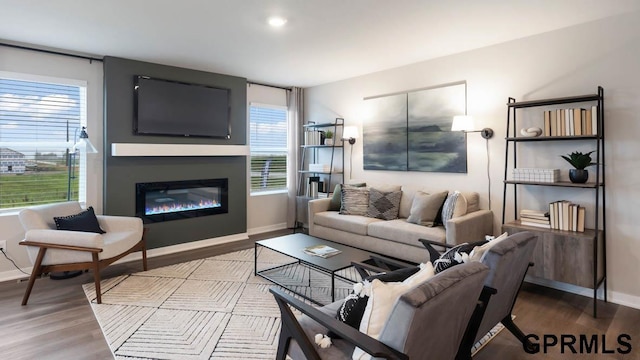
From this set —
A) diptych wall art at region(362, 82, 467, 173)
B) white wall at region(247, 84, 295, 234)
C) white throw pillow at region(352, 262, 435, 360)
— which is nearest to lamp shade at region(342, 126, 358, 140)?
diptych wall art at region(362, 82, 467, 173)

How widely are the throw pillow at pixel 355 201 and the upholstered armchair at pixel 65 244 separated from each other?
252 cm

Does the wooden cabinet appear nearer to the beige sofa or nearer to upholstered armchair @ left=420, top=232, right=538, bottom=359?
the beige sofa

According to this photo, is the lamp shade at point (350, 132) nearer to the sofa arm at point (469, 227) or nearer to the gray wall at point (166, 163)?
the gray wall at point (166, 163)

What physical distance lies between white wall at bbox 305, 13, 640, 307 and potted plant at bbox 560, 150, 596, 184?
8.8 inches

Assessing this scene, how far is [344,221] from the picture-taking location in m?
4.47

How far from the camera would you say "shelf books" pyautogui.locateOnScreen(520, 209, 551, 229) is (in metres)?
3.26

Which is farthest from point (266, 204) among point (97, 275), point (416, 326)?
point (416, 326)

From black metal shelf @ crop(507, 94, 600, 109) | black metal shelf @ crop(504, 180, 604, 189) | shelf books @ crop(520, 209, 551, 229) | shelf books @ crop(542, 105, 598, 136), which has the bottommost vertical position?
shelf books @ crop(520, 209, 551, 229)

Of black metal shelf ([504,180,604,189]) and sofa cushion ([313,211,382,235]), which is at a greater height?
black metal shelf ([504,180,604,189])

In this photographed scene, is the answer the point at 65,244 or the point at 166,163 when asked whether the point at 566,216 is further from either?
the point at 166,163

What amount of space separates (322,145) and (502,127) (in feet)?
8.71

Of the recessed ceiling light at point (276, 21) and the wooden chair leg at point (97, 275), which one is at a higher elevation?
the recessed ceiling light at point (276, 21)

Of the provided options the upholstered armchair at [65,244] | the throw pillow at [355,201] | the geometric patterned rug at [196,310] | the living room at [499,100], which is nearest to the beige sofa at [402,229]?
the throw pillow at [355,201]

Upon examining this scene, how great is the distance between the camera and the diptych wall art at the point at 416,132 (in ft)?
13.8
